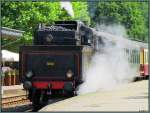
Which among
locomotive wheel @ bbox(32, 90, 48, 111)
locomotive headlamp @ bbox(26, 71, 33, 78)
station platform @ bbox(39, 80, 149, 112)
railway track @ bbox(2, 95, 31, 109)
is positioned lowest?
railway track @ bbox(2, 95, 31, 109)

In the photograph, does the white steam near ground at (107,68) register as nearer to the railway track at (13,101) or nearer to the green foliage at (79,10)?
the railway track at (13,101)

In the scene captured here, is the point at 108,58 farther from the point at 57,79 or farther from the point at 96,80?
the point at 57,79

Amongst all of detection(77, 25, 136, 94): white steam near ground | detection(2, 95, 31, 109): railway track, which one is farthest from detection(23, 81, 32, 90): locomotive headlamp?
detection(2, 95, 31, 109): railway track

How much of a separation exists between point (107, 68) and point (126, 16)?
2358 inches

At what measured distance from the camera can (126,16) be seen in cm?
8688

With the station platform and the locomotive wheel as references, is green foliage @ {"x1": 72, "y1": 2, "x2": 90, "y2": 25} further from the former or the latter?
the station platform

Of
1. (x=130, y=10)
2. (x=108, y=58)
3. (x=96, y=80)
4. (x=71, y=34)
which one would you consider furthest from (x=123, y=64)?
(x=130, y=10)

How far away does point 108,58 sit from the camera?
90.9ft

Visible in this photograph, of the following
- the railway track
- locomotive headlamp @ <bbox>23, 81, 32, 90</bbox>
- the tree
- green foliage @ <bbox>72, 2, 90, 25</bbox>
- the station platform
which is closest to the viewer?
the station platform

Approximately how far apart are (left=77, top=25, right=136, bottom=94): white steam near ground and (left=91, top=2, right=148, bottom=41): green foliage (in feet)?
171

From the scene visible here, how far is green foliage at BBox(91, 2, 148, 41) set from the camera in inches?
3387

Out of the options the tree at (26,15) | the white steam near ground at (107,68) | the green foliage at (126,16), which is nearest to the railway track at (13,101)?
the white steam near ground at (107,68)

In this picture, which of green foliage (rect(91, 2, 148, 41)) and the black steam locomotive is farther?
green foliage (rect(91, 2, 148, 41))

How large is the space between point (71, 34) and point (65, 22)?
4.82ft
